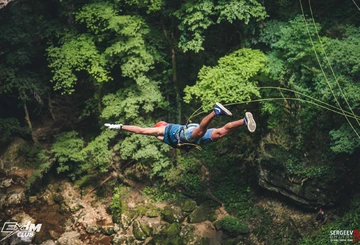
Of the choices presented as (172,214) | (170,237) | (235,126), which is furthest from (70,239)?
(235,126)

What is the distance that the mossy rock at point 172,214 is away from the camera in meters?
12.7

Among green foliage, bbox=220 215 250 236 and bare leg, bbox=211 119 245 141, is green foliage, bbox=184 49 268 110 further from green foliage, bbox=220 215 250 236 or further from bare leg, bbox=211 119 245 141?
bare leg, bbox=211 119 245 141

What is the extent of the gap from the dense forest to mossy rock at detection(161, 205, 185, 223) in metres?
0.17

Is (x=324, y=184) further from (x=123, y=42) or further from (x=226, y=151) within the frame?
(x=123, y=42)

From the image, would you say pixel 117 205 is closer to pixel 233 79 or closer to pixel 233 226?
pixel 233 226

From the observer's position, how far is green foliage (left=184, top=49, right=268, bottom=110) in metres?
11.0

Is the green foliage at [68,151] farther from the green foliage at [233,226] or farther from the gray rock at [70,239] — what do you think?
the green foliage at [233,226]

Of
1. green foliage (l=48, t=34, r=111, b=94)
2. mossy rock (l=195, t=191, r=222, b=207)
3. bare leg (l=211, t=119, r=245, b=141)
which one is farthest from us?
mossy rock (l=195, t=191, r=222, b=207)

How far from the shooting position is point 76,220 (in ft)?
43.5

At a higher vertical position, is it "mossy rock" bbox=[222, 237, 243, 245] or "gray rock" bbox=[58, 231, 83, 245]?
"mossy rock" bbox=[222, 237, 243, 245]

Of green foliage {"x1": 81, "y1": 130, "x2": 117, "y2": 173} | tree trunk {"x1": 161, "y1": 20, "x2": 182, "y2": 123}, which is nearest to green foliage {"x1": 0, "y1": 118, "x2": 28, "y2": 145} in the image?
green foliage {"x1": 81, "y1": 130, "x2": 117, "y2": 173}

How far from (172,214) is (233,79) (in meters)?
4.57

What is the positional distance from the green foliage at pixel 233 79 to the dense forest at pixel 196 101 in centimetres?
4

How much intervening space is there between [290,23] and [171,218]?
6.58 m
